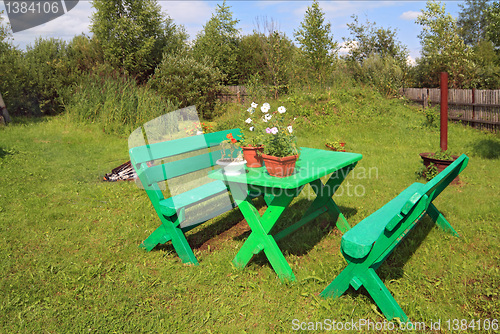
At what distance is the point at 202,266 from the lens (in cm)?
333

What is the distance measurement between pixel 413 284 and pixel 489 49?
20.4 m

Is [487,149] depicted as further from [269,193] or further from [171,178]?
[171,178]

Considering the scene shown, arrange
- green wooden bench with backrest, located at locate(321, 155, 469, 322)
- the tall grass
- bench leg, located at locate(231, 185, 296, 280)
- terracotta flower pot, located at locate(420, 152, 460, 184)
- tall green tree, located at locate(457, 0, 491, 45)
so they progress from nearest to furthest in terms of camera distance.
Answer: green wooden bench with backrest, located at locate(321, 155, 469, 322), bench leg, located at locate(231, 185, 296, 280), terracotta flower pot, located at locate(420, 152, 460, 184), the tall grass, tall green tree, located at locate(457, 0, 491, 45)

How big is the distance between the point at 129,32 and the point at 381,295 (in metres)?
18.7

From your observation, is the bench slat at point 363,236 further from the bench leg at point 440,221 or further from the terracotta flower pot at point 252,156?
the bench leg at point 440,221

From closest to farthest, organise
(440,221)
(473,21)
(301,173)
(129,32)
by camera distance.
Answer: (301,173) < (440,221) < (129,32) < (473,21)

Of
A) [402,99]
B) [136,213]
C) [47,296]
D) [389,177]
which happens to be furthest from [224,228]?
[402,99]

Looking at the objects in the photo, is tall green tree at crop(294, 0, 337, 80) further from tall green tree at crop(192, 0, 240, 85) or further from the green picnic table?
the green picnic table

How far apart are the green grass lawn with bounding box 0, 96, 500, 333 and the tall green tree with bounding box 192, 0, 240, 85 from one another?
13978 millimetres

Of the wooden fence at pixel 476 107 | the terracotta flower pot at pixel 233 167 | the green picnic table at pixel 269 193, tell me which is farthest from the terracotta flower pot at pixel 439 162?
the wooden fence at pixel 476 107

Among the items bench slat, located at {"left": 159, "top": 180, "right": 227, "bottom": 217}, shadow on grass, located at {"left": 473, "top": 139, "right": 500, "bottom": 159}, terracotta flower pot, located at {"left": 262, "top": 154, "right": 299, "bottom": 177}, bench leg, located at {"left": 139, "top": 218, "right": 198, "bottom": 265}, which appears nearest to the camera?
terracotta flower pot, located at {"left": 262, "top": 154, "right": 299, "bottom": 177}

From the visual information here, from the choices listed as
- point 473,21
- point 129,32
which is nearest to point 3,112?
point 129,32

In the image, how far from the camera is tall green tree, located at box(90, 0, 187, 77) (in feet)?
57.7

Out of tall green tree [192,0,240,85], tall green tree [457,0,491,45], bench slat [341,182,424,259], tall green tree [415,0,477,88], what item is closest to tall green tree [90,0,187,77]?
tall green tree [192,0,240,85]
